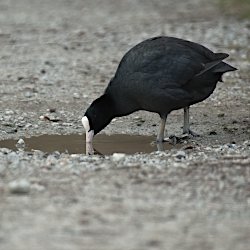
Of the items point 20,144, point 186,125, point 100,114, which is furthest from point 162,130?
point 20,144

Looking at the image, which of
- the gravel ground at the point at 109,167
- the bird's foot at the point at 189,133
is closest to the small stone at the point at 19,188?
the gravel ground at the point at 109,167

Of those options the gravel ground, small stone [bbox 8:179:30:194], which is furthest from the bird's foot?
small stone [bbox 8:179:30:194]

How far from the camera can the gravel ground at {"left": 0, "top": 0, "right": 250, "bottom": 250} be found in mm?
5477

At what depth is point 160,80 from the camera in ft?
29.8

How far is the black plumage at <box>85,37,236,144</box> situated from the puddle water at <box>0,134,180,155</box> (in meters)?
0.19

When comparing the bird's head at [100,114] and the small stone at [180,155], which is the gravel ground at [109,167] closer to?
the small stone at [180,155]

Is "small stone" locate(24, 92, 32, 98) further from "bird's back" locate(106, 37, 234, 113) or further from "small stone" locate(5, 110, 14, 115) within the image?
"bird's back" locate(106, 37, 234, 113)

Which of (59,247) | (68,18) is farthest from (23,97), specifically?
(68,18)

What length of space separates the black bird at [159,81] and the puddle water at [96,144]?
157 millimetres

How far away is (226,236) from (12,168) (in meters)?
2.37

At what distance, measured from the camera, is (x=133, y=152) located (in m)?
8.97

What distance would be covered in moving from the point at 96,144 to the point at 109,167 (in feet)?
7.58

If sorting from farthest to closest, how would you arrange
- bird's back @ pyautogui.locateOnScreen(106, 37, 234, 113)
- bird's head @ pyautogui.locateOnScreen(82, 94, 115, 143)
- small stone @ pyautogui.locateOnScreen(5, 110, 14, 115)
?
small stone @ pyautogui.locateOnScreen(5, 110, 14, 115), bird's head @ pyautogui.locateOnScreen(82, 94, 115, 143), bird's back @ pyautogui.locateOnScreen(106, 37, 234, 113)

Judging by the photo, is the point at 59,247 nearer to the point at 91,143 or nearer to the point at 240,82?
the point at 91,143
